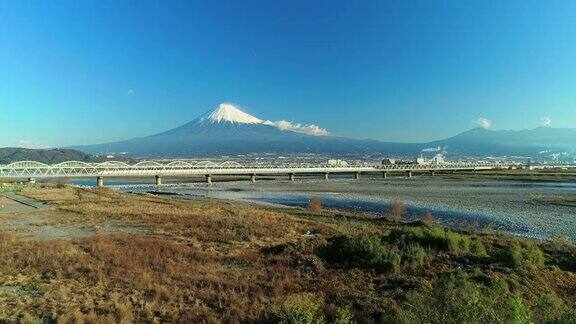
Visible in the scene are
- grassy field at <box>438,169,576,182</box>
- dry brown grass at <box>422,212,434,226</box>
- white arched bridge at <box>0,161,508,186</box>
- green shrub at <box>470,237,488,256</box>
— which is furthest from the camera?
Result: grassy field at <box>438,169,576,182</box>

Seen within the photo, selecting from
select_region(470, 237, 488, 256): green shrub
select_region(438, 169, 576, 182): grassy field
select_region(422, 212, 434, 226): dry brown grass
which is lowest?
select_region(438, 169, 576, 182): grassy field

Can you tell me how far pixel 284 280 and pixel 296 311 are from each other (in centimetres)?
354

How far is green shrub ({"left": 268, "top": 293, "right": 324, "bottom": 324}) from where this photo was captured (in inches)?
305

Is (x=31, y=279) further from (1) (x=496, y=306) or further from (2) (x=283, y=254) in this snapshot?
(1) (x=496, y=306)

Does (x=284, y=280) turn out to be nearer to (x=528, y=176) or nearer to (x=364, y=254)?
(x=364, y=254)

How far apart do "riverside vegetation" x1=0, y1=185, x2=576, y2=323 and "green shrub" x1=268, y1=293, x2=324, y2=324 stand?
3 centimetres

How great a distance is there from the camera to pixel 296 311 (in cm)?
800

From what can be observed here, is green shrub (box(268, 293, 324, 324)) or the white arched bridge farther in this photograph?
the white arched bridge

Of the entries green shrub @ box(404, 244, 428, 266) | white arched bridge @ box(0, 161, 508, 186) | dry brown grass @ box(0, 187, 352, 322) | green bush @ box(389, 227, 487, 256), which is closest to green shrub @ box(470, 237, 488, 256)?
green bush @ box(389, 227, 487, 256)

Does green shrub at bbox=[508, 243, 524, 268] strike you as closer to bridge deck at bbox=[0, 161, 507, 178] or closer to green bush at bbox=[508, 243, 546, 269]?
green bush at bbox=[508, 243, 546, 269]

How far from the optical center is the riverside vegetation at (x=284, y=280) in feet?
28.2

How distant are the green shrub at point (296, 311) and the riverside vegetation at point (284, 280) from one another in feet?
0.08

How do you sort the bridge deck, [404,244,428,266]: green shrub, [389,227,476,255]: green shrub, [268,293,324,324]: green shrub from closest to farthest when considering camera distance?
[268,293,324,324]: green shrub < [404,244,428,266]: green shrub < [389,227,476,255]: green shrub < the bridge deck

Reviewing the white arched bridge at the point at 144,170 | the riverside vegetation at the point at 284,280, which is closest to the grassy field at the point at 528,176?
the white arched bridge at the point at 144,170
